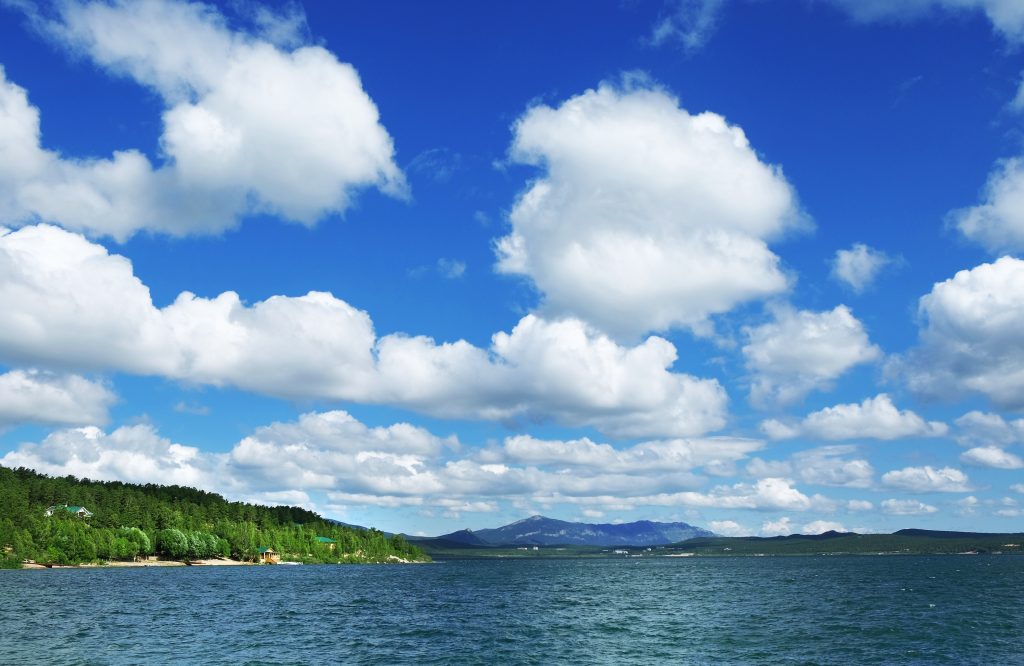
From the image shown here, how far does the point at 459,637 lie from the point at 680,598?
70.8 meters

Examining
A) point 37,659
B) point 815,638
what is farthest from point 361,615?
point 815,638

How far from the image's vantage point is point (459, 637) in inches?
3418

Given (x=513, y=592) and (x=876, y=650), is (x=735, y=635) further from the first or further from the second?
(x=513, y=592)

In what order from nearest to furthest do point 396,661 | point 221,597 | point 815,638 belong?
point 396,661 → point 815,638 → point 221,597

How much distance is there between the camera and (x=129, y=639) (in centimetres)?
7956

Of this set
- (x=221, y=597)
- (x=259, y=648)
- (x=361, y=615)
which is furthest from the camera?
(x=221, y=597)

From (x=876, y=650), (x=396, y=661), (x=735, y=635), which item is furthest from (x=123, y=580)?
(x=876, y=650)

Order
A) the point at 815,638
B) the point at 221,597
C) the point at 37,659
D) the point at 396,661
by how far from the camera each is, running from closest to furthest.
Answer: the point at 37,659
the point at 396,661
the point at 815,638
the point at 221,597

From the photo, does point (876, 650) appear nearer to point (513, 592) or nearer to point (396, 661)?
point (396, 661)

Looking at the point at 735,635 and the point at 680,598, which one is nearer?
the point at 735,635

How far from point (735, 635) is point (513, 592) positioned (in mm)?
90513

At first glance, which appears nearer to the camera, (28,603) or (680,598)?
(28,603)

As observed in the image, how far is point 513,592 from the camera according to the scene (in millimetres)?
170500

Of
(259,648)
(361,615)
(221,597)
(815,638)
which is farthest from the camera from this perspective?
(221,597)
